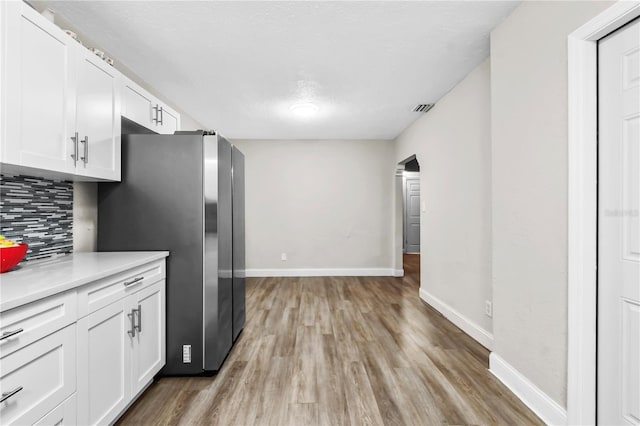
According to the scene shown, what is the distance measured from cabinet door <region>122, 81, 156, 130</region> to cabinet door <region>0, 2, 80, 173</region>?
1.63 feet

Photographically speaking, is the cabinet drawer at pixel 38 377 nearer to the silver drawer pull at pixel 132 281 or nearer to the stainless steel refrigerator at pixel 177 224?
the silver drawer pull at pixel 132 281

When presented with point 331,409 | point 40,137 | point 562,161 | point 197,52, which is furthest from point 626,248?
point 197,52

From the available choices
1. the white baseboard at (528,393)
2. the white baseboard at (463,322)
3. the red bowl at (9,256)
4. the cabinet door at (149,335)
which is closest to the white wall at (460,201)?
the white baseboard at (463,322)

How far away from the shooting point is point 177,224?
6.89ft

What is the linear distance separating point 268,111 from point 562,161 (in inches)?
127

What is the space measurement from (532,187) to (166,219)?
247 cm

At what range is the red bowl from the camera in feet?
4.42

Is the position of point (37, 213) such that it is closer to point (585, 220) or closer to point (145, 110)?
point (145, 110)

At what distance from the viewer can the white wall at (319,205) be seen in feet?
17.7

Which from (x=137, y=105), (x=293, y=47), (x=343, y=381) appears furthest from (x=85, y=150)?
(x=343, y=381)

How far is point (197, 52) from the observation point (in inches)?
95.1

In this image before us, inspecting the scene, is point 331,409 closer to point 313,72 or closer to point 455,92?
point 313,72

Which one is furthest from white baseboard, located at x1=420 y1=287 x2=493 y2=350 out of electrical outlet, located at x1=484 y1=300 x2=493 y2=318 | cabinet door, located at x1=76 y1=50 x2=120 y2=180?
cabinet door, located at x1=76 y1=50 x2=120 y2=180

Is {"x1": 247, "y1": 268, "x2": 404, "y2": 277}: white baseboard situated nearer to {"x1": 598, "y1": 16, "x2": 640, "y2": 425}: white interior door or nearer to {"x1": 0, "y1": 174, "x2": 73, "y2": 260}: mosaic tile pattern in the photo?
{"x1": 0, "y1": 174, "x2": 73, "y2": 260}: mosaic tile pattern
